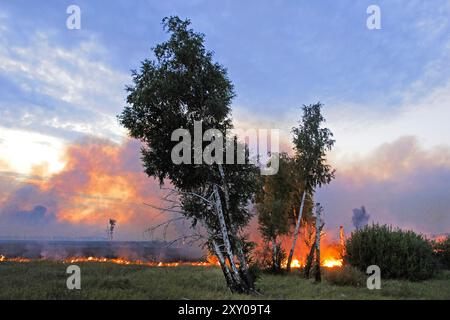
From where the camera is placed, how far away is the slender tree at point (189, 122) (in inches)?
814

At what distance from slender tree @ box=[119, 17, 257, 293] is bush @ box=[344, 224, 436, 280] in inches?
609

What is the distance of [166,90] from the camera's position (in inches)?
802

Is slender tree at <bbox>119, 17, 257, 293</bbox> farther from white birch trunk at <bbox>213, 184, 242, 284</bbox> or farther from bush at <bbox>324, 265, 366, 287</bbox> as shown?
bush at <bbox>324, 265, 366, 287</bbox>

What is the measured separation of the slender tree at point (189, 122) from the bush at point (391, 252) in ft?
50.7

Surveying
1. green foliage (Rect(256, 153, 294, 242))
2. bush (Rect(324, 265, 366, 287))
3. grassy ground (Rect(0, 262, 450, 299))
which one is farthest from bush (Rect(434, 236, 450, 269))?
bush (Rect(324, 265, 366, 287))

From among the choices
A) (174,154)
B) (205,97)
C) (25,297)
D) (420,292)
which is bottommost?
(420,292)

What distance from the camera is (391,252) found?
32938 mm

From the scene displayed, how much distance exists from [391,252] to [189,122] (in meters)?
21.6

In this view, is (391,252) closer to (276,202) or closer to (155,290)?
(276,202)

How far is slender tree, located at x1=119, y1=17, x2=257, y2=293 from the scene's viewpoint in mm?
20688

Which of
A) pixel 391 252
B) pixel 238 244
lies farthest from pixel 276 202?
pixel 238 244
